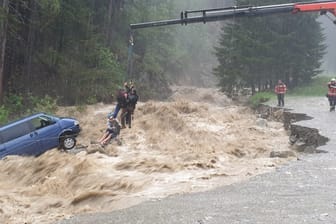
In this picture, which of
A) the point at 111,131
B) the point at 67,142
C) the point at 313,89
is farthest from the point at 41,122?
the point at 313,89

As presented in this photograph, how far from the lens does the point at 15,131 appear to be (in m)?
17.2

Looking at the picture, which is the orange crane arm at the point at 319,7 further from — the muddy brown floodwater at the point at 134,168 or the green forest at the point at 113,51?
the green forest at the point at 113,51

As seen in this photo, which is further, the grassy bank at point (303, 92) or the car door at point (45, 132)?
the grassy bank at point (303, 92)

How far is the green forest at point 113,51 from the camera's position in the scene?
1128 inches

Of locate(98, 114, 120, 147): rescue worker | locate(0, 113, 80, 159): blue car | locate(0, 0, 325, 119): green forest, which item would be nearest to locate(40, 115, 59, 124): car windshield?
locate(0, 113, 80, 159): blue car

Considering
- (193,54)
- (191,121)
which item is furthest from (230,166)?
(193,54)

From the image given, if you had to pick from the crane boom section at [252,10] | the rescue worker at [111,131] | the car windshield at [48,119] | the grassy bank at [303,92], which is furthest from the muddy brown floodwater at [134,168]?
the grassy bank at [303,92]

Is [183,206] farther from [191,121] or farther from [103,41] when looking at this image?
[103,41]

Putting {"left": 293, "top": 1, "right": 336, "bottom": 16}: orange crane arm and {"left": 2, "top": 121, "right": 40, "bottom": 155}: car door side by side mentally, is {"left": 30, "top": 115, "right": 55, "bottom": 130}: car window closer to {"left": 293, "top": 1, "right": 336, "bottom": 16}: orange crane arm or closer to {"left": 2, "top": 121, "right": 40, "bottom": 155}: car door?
{"left": 2, "top": 121, "right": 40, "bottom": 155}: car door

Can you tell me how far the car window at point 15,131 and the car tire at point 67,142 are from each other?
133 cm

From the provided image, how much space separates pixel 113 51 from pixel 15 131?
26863mm

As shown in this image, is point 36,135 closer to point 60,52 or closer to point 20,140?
point 20,140

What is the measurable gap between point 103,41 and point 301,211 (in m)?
32.2

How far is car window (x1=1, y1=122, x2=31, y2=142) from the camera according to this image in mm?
16953
